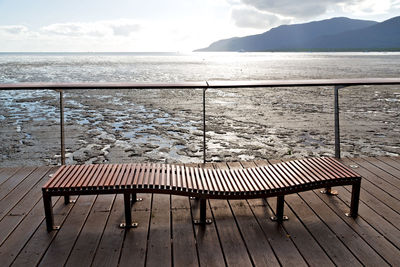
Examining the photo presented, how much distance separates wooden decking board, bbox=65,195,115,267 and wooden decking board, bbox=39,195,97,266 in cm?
3

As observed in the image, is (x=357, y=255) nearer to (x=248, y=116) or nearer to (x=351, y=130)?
(x=351, y=130)

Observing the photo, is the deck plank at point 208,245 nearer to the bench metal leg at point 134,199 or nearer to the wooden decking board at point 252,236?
the wooden decking board at point 252,236

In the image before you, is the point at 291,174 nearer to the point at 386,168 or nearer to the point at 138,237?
the point at 138,237

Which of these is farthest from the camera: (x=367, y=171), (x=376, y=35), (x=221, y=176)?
(x=376, y=35)

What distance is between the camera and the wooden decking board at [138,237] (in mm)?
2387

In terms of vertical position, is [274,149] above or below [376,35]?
below

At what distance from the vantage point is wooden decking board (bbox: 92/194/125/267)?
2375mm

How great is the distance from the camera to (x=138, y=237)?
105 inches

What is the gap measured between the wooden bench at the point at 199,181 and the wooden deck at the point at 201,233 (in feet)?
0.47

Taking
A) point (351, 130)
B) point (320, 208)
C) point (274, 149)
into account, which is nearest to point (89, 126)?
point (274, 149)

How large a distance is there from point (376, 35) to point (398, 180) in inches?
8047

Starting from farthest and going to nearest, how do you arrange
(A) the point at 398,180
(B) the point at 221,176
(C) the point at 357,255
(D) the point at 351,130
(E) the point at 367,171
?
(D) the point at 351,130 → (E) the point at 367,171 → (A) the point at 398,180 → (B) the point at 221,176 → (C) the point at 357,255

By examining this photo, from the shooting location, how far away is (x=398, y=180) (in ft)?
12.4

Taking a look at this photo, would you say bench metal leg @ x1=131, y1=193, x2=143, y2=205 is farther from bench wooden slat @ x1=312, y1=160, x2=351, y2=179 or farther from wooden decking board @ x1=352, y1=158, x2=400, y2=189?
wooden decking board @ x1=352, y1=158, x2=400, y2=189
